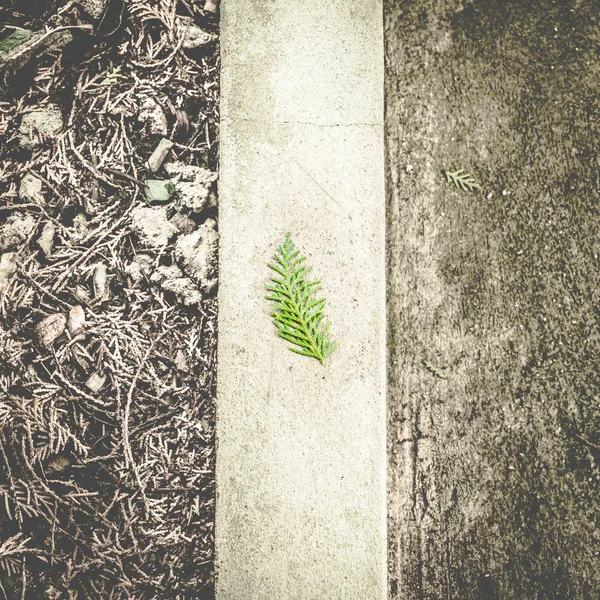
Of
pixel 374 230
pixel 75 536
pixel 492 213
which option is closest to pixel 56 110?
pixel 374 230

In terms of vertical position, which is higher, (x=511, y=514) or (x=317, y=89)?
(x=317, y=89)

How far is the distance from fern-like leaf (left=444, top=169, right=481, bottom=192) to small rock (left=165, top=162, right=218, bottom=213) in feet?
3.14

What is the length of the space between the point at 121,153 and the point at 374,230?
105cm

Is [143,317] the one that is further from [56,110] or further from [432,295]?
[432,295]

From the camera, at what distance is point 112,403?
1.71 metres

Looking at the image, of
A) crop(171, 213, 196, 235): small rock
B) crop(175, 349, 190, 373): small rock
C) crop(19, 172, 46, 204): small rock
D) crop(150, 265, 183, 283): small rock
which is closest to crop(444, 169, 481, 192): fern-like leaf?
crop(171, 213, 196, 235): small rock

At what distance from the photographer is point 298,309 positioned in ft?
5.31

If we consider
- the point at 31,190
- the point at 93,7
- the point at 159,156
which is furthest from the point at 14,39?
the point at 159,156

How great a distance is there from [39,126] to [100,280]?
676 mm

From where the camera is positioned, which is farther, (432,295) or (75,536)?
(432,295)

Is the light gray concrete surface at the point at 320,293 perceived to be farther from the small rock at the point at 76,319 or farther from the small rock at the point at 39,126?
the small rock at the point at 39,126

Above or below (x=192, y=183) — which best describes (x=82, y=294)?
below

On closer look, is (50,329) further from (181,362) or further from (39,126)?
(39,126)

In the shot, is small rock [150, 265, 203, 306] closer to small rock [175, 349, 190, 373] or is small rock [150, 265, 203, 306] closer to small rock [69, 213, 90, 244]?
small rock [175, 349, 190, 373]
